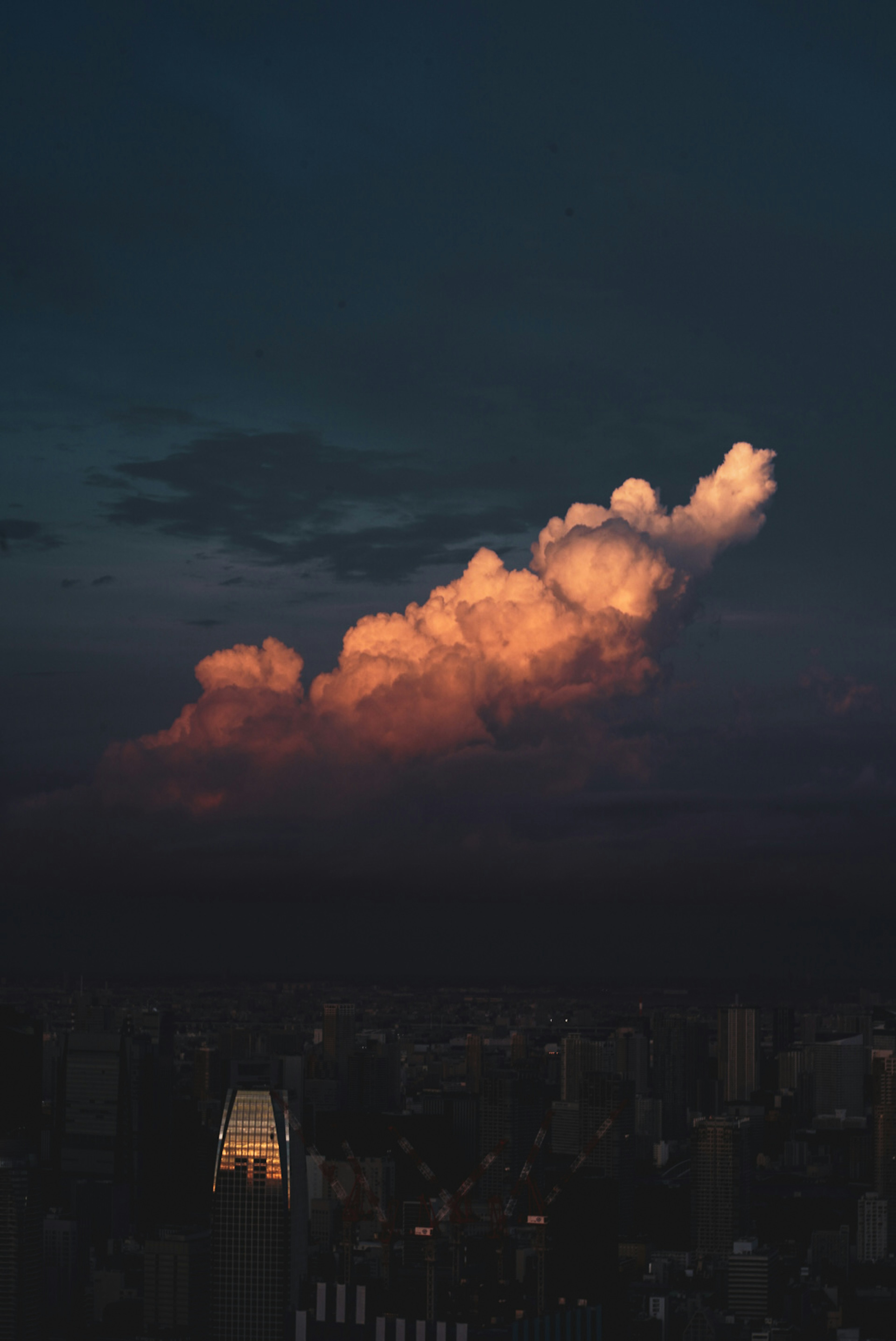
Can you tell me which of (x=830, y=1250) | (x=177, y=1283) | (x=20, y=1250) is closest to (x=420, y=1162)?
(x=177, y=1283)

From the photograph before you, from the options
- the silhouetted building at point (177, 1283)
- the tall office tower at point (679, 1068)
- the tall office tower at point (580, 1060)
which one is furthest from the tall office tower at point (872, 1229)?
the silhouetted building at point (177, 1283)

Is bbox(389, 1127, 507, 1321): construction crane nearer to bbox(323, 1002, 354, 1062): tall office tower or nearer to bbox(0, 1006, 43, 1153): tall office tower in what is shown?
bbox(323, 1002, 354, 1062): tall office tower

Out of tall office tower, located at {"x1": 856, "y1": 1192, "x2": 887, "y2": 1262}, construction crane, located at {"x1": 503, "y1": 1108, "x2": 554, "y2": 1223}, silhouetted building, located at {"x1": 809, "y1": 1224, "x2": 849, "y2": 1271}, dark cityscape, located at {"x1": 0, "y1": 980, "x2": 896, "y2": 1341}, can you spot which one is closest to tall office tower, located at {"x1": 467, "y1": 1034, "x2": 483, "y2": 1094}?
dark cityscape, located at {"x1": 0, "y1": 980, "x2": 896, "y2": 1341}

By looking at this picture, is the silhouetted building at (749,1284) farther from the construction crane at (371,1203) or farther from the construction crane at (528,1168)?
the construction crane at (371,1203)

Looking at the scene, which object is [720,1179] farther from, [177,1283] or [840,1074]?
[177,1283]

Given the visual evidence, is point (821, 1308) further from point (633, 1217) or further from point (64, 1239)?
point (64, 1239)
